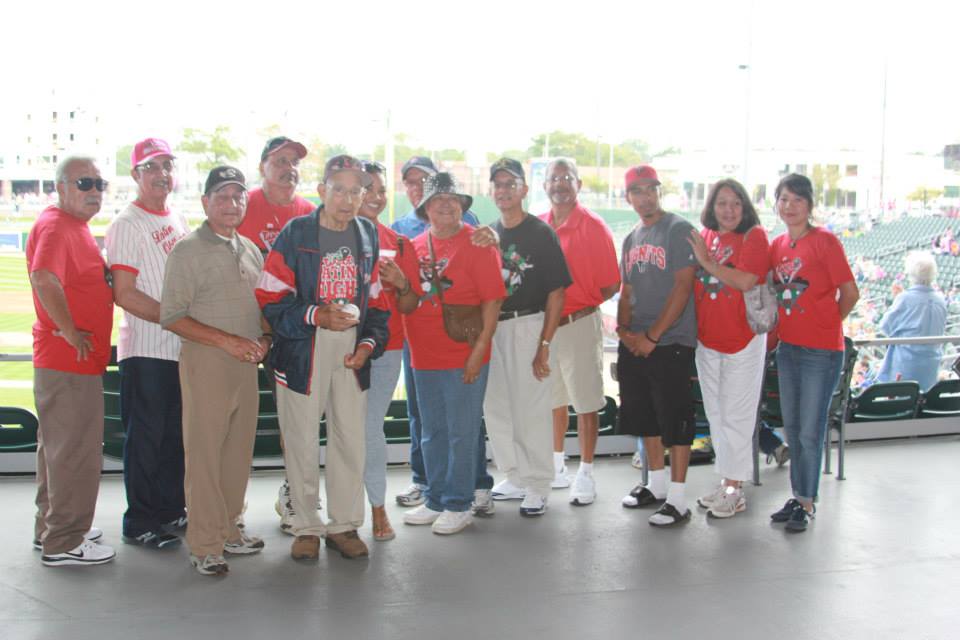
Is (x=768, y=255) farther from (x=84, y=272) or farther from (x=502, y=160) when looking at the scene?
(x=84, y=272)

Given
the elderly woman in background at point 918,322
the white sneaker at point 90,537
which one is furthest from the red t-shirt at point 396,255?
the elderly woman in background at point 918,322

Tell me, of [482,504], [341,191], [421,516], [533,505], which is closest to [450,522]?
[421,516]

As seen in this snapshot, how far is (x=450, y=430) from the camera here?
332 cm

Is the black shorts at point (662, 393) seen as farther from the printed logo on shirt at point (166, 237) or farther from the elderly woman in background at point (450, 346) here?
the printed logo on shirt at point (166, 237)

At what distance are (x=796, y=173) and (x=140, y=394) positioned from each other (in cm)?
254

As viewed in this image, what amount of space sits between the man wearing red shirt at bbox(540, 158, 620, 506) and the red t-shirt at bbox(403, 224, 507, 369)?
0.57m

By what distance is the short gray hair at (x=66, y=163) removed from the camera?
9.53ft

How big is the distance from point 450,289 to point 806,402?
1.44m

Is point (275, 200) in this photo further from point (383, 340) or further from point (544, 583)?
point (544, 583)

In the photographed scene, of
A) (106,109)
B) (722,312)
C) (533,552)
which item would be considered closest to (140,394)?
(533,552)

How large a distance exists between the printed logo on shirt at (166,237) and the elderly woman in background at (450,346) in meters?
0.85

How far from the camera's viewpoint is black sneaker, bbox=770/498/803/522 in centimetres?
352

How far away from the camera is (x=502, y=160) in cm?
350

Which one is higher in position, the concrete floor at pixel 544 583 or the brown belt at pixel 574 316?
the brown belt at pixel 574 316
